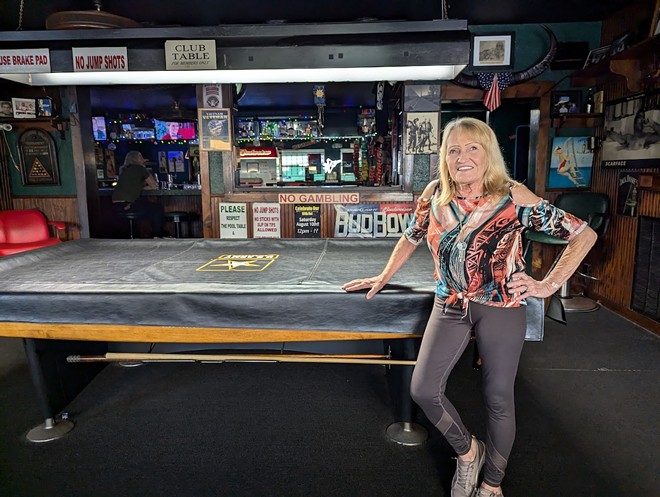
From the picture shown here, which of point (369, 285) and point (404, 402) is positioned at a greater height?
point (369, 285)

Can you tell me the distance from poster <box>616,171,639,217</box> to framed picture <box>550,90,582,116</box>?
0.99 metres

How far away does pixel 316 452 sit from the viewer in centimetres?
238

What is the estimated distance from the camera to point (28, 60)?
2957mm

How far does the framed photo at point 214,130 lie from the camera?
214 inches

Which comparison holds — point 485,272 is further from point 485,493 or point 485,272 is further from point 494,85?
point 494,85

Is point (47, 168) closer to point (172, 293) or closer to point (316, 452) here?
point (172, 293)

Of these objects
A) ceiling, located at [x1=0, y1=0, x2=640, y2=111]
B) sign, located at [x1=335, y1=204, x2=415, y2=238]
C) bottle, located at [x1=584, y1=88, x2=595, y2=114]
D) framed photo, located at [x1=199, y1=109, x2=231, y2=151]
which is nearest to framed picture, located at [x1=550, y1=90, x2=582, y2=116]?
bottle, located at [x1=584, y1=88, x2=595, y2=114]

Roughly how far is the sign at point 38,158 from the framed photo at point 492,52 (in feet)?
16.6

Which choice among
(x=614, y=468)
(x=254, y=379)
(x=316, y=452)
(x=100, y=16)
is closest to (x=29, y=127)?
(x=100, y=16)

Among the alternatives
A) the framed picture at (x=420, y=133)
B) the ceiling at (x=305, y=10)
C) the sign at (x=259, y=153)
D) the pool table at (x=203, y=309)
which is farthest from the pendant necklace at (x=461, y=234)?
the sign at (x=259, y=153)

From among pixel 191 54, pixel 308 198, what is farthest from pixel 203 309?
pixel 308 198

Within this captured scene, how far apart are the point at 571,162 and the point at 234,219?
13.1 ft

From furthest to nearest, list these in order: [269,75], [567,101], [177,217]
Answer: [177,217] < [567,101] < [269,75]

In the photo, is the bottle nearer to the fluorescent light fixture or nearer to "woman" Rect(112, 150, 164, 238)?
the fluorescent light fixture
